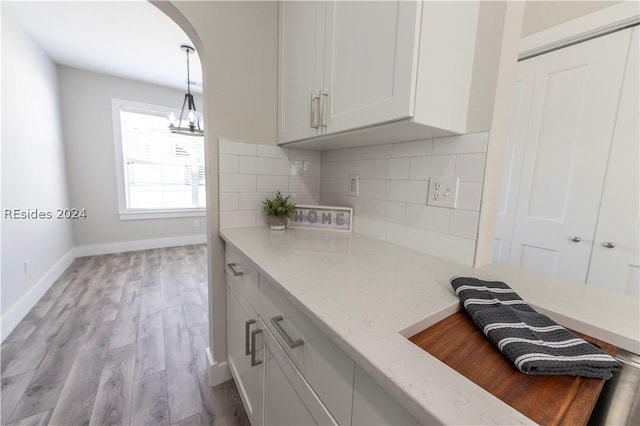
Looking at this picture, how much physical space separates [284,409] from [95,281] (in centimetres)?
300

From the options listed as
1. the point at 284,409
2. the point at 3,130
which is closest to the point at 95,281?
the point at 3,130

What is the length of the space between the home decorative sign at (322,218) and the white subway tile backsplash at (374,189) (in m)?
0.13

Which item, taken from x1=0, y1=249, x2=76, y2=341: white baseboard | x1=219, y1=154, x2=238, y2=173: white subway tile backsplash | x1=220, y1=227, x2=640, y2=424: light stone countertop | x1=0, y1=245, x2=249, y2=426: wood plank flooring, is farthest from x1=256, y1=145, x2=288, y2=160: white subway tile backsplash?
x1=0, y1=249, x2=76, y2=341: white baseboard

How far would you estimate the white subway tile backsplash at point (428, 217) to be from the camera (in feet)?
3.27

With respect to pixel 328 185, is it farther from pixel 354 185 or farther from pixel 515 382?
pixel 515 382

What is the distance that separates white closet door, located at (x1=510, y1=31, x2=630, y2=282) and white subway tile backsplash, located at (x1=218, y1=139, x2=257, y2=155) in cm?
175

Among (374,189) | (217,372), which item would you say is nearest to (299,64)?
(374,189)

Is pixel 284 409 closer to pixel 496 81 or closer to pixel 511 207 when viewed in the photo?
pixel 496 81

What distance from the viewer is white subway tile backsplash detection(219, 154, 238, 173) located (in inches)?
51.5

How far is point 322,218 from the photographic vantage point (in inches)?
58.0

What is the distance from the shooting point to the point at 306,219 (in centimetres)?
149

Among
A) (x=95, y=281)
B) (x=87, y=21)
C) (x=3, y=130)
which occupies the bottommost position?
(x=95, y=281)

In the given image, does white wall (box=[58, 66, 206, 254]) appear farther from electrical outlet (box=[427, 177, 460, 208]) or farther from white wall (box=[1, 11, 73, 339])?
electrical outlet (box=[427, 177, 460, 208])

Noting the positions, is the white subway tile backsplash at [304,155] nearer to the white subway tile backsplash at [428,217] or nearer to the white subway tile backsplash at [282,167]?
the white subway tile backsplash at [282,167]
